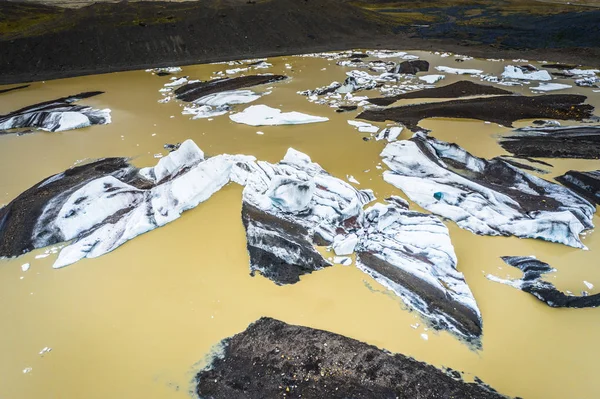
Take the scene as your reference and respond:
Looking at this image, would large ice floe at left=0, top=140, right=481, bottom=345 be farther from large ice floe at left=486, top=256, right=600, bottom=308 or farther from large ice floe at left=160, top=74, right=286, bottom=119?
large ice floe at left=160, top=74, right=286, bottom=119

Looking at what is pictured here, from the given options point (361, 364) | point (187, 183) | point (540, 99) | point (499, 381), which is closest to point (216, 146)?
point (187, 183)

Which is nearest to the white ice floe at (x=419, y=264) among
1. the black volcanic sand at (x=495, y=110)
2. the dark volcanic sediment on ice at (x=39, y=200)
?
the black volcanic sand at (x=495, y=110)

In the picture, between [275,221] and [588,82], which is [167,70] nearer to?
[275,221]

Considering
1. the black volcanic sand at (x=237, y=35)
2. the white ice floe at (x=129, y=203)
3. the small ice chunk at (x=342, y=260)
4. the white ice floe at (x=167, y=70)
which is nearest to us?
the small ice chunk at (x=342, y=260)

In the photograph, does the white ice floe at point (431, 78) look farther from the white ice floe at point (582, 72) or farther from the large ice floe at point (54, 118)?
the large ice floe at point (54, 118)

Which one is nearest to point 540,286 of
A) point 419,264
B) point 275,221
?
point 419,264

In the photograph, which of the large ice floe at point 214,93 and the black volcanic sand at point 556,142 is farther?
the large ice floe at point 214,93
